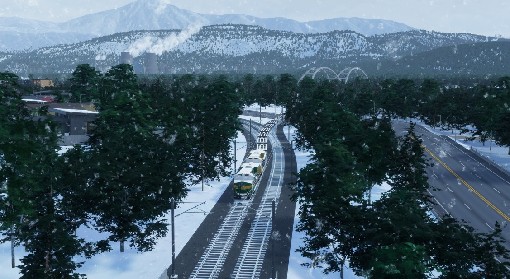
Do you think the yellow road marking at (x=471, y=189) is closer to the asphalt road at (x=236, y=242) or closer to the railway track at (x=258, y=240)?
the asphalt road at (x=236, y=242)

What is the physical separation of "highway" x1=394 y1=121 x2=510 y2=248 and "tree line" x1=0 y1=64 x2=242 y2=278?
23.5 meters

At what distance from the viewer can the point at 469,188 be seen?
61.0 metres

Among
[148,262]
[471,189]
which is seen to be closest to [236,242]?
[148,262]

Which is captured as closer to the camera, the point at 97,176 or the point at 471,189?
the point at 97,176

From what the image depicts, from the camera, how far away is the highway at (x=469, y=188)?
49375mm

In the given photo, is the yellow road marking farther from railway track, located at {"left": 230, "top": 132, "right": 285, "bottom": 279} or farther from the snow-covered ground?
railway track, located at {"left": 230, "top": 132, "right": 285, "bottom": 279}

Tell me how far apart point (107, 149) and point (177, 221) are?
1317 cm

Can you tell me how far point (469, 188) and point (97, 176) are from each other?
47.0m

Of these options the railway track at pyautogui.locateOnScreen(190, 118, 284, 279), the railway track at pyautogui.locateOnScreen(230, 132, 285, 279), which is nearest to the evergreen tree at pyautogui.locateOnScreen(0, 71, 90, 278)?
the railway track at pyautogui.locateOnScreen(190, 118, 284, 279)

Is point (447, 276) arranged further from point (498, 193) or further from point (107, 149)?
point (498, 193)

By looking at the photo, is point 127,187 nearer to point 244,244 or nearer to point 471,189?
point 244,244

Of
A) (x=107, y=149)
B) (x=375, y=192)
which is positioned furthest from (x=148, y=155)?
(x=375, y=192)

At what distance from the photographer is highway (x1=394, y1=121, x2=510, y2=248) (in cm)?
4938

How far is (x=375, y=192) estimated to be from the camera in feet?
195
